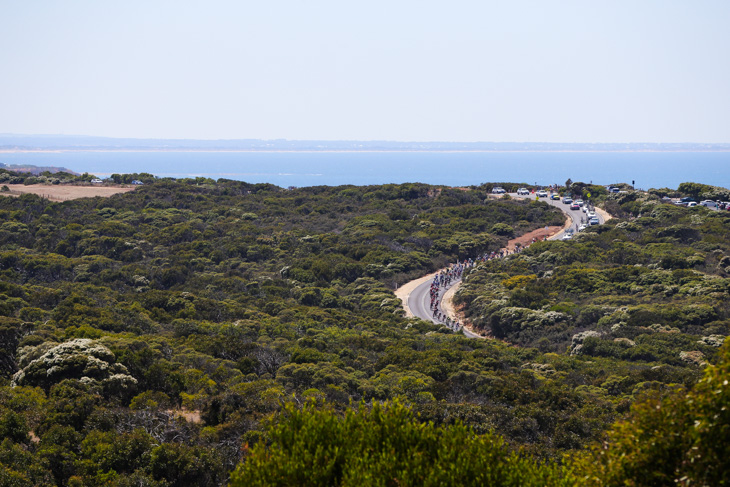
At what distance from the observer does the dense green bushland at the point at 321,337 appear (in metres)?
11.1

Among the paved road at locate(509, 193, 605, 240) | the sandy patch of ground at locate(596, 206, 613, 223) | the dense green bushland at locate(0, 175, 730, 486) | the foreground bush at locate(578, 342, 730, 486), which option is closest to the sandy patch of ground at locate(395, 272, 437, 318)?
the dense green bushland at locate(0, 175, 730, 486)

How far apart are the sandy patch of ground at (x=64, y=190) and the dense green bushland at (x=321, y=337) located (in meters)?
5.89

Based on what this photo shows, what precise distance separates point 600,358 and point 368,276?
22.1m

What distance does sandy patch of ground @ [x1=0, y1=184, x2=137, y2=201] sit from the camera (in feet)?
209

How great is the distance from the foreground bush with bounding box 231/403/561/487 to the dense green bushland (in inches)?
1.8

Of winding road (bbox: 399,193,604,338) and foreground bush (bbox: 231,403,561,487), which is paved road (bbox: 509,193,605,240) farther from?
foreground bush (bbox: 231,403,561,487)

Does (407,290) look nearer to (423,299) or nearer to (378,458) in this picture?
(423,299)

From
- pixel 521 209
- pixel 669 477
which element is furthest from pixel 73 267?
pixel 521 209

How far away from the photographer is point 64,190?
2717 inches

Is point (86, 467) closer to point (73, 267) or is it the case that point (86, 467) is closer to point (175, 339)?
point (175, 339)

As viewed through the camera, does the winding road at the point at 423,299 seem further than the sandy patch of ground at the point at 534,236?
No

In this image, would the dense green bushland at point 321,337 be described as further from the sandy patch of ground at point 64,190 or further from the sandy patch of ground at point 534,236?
the sandy patch of ground at point 64,190

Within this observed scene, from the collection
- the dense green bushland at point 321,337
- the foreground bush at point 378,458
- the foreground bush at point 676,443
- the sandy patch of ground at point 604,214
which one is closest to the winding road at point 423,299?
the dense green bushland at point 321,337

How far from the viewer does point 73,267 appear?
3838 cm
